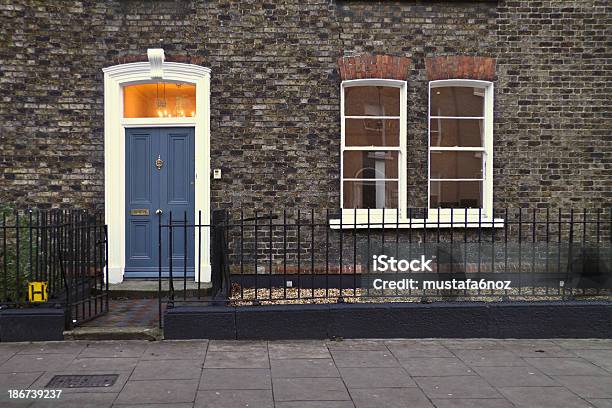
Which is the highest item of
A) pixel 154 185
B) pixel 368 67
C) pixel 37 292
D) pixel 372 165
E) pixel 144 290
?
pixel 368 67

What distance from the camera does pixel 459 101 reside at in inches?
358

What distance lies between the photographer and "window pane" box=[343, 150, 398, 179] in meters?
9.02

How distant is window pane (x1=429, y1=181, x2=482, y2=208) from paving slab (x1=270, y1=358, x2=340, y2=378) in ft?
13.4

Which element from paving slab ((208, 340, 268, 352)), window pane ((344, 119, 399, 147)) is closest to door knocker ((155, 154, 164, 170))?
window pane ((344, 119, 399, 147))

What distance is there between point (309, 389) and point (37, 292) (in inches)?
136

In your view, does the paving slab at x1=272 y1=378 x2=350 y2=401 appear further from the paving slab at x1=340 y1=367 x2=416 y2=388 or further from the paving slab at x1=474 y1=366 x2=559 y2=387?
the paving slab at x1=474 y1=366 x2=559 y2=387

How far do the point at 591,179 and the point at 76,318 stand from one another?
764 centimetres

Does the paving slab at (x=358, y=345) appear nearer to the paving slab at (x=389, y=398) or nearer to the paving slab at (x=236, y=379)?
the paving slab at (x=236, y=379)

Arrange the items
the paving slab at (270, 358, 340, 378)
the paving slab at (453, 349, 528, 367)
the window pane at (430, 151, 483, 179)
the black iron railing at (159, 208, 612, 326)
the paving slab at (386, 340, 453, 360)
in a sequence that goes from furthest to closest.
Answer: the window pane at (430, 151, 483, 179) → the black iron railing at (159, 208, 612, 326) → the paving slab at (386, 340, 453, 360) → the paving slab at (453, 349, 528, 367) → the paving slab at (270, 358, 340, 378)

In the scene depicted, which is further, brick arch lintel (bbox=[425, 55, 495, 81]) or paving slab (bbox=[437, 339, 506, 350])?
brick arch lintel (bbox=[425, 55, 495, 81])

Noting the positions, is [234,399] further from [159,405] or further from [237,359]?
[237,359]

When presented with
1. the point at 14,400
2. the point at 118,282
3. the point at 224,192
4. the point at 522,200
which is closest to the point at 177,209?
the point at 224,192

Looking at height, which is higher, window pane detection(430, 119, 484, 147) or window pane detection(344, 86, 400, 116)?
window pane detection(344, 86, 400, 116)

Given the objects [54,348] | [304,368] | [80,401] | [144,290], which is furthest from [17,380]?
[144,290]
